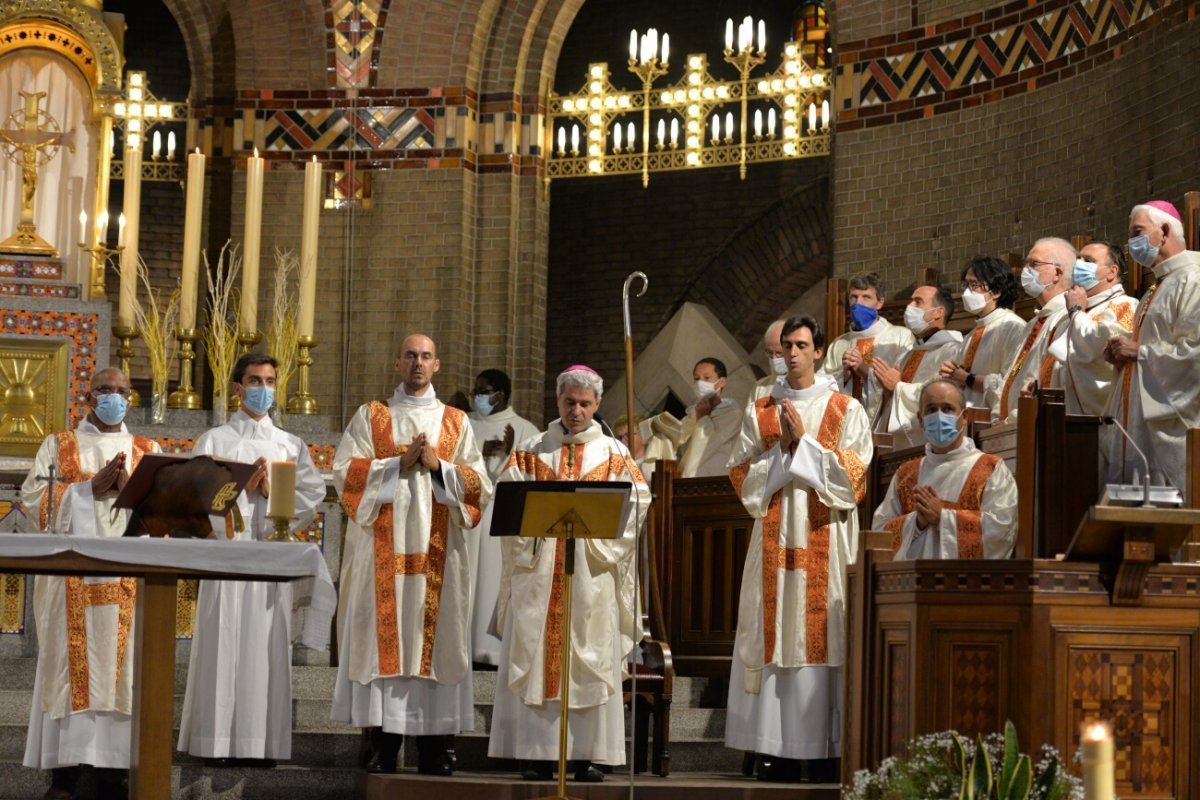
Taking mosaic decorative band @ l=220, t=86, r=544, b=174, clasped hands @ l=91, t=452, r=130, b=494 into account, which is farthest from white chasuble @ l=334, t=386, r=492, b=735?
mosaic decorative band @ l=220, t=86, r=544, b=174

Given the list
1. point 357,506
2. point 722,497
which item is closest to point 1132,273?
point 722,497

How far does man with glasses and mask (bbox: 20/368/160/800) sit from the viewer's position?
307 inches

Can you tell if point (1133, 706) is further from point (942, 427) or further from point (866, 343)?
point (866, 343)

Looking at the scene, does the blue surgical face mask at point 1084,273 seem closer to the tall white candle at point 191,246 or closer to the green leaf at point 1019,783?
the green leaf at point 1019,783

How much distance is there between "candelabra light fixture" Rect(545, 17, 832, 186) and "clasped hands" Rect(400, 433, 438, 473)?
6.64 meters

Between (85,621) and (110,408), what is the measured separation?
3.04 feet

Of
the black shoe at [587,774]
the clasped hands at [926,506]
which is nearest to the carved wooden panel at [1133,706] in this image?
the clasped hands at [926,506]

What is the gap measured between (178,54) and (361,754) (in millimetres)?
10230

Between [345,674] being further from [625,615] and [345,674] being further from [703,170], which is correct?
[703,170]

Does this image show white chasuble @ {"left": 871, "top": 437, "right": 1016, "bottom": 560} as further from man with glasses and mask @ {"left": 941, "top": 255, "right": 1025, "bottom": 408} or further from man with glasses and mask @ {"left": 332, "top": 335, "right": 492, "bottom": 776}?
man with glasses and mask @ {"left": 332, "top": 335, "right": 492, "bottom": 776}

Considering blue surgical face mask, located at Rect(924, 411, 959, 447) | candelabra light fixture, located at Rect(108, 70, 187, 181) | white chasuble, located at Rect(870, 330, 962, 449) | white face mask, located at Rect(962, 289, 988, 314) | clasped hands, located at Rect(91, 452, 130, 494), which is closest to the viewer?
blue surgical face mask, located at Rect(924, 411, 959, 447)

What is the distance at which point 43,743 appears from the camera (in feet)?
25.6

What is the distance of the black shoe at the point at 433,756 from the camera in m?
7.69

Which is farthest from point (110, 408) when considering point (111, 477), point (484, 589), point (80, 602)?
point (484, 589)
